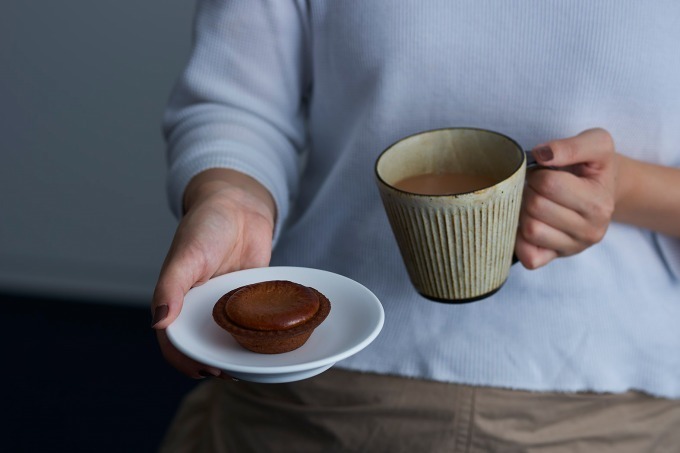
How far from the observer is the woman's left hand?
0.72 meters

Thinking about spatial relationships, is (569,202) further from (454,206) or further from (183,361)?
(183,361)

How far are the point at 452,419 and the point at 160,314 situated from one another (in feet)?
1.13

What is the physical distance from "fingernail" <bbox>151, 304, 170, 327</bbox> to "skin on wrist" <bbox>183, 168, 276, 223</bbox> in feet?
0.69

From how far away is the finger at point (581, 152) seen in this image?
0.71 m

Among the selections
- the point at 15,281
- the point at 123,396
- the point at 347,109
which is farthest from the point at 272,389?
the point at 15,281

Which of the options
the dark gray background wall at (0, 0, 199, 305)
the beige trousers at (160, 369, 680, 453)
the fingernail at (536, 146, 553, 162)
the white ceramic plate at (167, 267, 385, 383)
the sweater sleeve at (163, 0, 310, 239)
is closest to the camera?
the white ceramic plate at (167, 267, 385, 383)

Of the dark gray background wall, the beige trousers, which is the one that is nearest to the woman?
the beige trousers

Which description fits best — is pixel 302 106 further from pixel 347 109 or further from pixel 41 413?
pixel 41 413

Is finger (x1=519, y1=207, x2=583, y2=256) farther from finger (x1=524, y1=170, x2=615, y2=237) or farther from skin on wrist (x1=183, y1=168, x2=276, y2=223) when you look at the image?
skin on wrist (x1=183, y1=168, x2=276, y2=223)

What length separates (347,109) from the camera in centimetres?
93

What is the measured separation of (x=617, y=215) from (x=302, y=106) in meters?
0.43

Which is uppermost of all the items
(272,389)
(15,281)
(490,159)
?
(490,159)

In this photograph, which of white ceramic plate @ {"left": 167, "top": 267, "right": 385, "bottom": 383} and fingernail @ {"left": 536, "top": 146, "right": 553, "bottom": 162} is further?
fingernail @ {"left": 536, "top": 146, "right": 553, "bottom": 162}

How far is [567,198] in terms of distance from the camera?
2.41 ft
